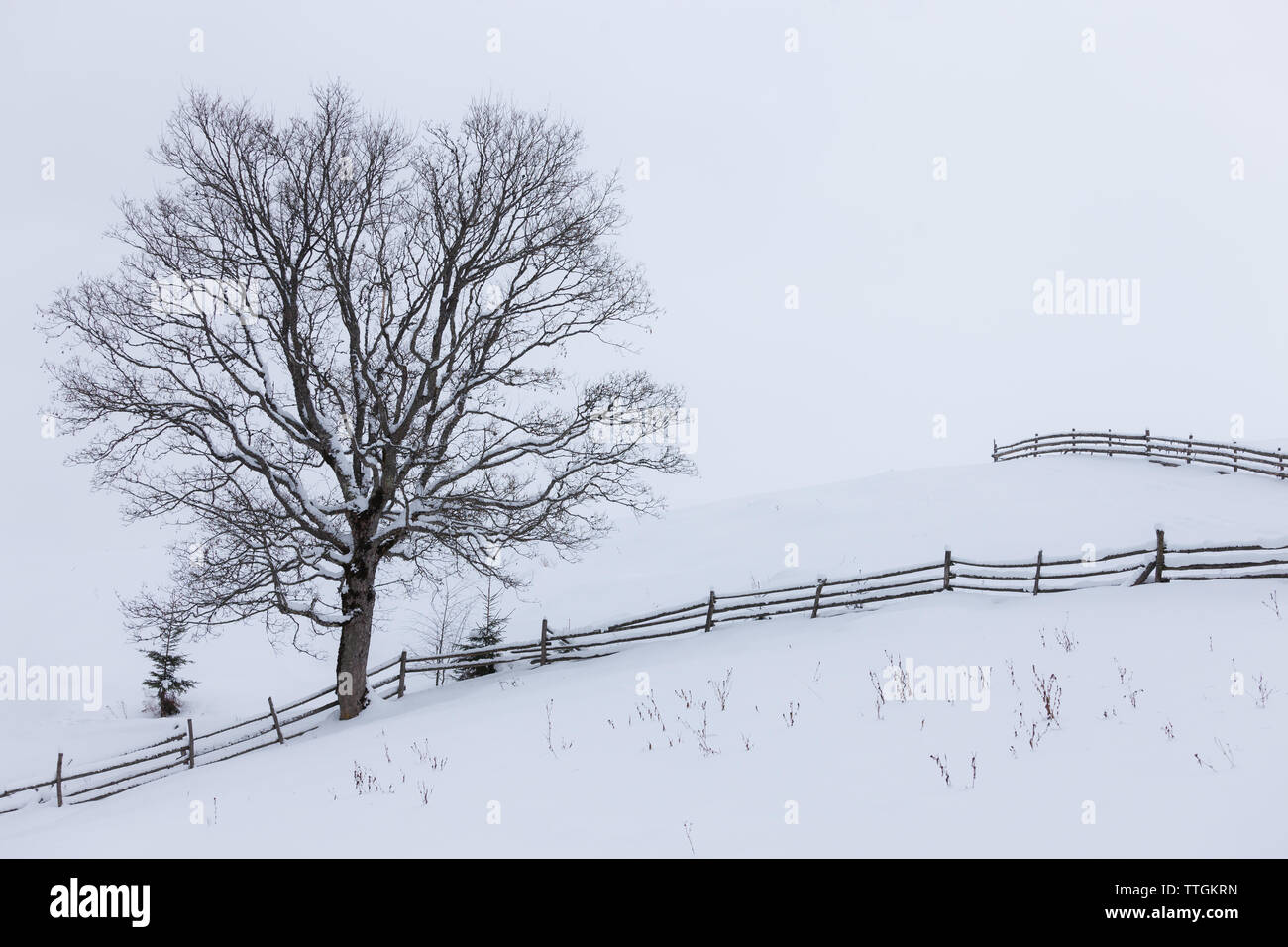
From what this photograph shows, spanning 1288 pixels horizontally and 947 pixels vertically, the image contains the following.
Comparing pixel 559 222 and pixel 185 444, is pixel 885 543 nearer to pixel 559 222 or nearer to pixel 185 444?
pixel 559 222

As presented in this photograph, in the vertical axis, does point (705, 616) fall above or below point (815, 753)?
above

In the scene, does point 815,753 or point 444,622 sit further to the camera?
Result: point 444,622

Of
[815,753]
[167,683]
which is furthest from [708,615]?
[167,683]

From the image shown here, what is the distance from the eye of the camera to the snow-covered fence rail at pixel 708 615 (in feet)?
43.7

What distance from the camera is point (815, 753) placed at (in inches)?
286

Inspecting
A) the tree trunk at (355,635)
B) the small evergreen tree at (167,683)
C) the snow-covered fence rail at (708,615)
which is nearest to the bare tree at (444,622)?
the small evergreen tree at (167,683)

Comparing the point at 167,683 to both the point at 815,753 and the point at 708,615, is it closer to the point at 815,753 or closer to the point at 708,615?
the point at 708,615

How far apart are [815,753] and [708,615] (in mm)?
7958

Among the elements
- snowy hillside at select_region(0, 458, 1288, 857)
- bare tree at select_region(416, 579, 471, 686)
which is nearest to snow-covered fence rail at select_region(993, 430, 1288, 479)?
snowy hillside at select_region(0, 458, 1288, 857)

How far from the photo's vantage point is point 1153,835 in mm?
4734

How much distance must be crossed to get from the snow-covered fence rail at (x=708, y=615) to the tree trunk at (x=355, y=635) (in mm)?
457

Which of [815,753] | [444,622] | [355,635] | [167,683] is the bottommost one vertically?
[167,683]
